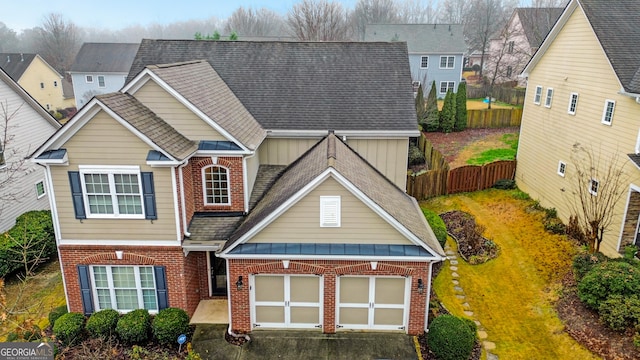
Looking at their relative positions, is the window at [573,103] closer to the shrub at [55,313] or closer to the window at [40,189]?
the shrub at [55,313]

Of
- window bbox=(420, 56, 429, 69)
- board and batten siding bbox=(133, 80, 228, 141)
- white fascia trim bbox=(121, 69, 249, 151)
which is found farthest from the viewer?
window bbox=(420, 56, 429, 69)

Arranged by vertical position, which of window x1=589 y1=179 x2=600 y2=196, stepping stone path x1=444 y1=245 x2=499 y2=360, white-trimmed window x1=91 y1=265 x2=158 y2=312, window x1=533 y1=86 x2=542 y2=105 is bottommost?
stepping stone path x1=444 y1=245 x2=499 y2=360

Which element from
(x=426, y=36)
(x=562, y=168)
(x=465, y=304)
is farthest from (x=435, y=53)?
(x=465, y=304)

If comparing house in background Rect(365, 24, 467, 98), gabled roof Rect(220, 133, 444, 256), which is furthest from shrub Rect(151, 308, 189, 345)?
house in background Rect(365, 24, 467, 98)

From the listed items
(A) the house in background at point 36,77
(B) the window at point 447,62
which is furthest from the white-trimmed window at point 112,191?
(A) the house in background at point 36,77

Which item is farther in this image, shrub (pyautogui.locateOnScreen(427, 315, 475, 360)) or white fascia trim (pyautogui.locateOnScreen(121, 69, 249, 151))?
white fascia trim (pyautogui.locateOnScreen(121, 69, 249, 151))

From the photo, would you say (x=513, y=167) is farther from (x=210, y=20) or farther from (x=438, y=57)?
(x=210, y=20)

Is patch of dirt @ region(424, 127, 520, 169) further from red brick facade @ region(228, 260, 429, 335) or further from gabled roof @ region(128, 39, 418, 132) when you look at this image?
red brick facade @ region(228, 260, 429, 335)
